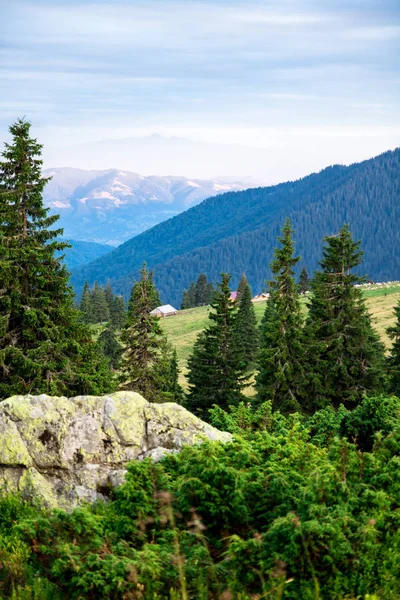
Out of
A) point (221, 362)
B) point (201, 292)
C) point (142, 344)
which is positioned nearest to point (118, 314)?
point (201, 292)

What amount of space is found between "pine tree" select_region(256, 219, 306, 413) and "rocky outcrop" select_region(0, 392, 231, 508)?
16429mm

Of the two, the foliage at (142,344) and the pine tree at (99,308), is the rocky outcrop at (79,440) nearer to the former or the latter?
the foliage at (142,344)

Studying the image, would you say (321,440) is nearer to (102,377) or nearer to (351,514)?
(351,514)

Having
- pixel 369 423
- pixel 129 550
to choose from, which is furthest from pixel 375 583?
pixel 369 423

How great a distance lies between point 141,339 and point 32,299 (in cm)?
1058

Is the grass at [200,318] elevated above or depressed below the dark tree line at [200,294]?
below

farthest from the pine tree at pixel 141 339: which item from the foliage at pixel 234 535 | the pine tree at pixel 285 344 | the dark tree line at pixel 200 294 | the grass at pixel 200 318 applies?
the dark tree line at pixel 200 294

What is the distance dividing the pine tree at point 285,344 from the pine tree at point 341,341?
1.05m

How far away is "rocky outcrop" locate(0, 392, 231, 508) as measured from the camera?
11562 mm

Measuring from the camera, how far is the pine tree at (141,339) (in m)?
32.1

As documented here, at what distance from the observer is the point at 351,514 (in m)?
6.46

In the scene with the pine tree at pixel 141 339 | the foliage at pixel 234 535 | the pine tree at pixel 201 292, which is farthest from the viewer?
the pine tree at pixel 201 292

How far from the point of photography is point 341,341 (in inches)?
1208

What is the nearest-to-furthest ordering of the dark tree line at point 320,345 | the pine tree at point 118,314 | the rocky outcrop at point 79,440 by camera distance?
the rocky outcrop at point 79,440
the dark tree line at point 320,345
the pine tree at point 118,314
